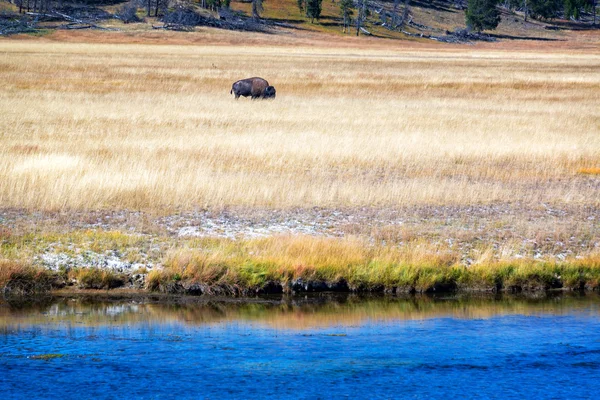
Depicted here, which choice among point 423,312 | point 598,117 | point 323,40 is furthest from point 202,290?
point 323,40

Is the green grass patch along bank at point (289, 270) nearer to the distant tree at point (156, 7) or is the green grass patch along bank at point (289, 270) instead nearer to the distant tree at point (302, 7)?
the distant tree at point (156, 7)

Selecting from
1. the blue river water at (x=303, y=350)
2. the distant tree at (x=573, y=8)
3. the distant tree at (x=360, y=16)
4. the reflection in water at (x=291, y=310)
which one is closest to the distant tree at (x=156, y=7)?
the distant tree at (x=360, y=16)

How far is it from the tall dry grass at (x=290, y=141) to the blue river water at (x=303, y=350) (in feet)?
17.0

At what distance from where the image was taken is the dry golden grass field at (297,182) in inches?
468

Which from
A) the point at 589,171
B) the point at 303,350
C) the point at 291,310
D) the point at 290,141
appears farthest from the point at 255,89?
the point at 303,350

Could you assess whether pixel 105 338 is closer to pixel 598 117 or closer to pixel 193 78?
pixel 598 117

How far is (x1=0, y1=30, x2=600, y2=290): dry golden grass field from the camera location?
1190 centimetres

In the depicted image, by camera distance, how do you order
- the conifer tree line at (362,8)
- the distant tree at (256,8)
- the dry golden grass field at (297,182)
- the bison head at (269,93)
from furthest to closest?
the distant tree at (256,8)
the conifer tree line at (362,8)
the bison head at (269,93)
the dry golden grass field at (297,182)

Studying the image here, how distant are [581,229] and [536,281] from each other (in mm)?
2912

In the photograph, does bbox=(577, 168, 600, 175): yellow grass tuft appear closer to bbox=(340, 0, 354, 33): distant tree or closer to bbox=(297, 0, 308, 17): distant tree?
bbox=(340, 0, 354, 33): distant tree

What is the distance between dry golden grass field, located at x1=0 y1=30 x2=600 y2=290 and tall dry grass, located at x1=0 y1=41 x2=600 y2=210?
0.08m

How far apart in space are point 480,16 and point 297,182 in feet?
472

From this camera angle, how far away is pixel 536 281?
1182 cm

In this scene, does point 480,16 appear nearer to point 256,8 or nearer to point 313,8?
point 313,8
